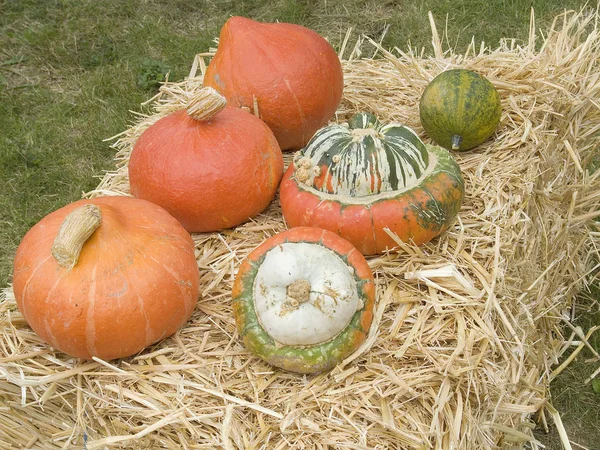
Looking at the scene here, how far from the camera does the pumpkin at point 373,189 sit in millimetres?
2564

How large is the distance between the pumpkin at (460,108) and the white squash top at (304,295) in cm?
113

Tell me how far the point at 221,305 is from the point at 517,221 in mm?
1318

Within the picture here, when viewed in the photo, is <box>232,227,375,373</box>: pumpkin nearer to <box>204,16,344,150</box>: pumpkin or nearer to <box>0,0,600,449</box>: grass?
<box>204,16,344,150</box>: pumpkin

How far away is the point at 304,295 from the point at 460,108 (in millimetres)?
A: 1393

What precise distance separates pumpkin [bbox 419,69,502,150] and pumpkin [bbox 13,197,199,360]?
1459 millimetres

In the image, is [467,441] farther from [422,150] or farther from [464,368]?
[422,150]

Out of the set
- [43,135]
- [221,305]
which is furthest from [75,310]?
[43,135]

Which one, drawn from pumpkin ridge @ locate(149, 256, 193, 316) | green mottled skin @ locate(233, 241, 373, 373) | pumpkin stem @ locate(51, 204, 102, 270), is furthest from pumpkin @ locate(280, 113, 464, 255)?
pumpkin stem @ locate(51, 204, 102, 270)

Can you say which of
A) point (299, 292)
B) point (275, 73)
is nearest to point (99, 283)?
point (299, 292)

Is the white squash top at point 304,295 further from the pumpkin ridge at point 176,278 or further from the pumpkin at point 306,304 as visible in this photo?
the pumpkin ridge at point 176,278

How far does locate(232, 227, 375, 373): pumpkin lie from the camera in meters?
2.21

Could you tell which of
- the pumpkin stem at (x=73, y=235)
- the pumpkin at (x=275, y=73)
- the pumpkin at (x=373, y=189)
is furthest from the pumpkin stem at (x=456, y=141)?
the pumpkin stem at (x=73, y=235)

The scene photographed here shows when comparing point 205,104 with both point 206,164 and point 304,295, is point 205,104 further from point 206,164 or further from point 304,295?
point 304,295

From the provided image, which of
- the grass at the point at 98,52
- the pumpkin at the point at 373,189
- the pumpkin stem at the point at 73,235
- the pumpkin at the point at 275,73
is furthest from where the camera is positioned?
the grass at the point at 98,52
